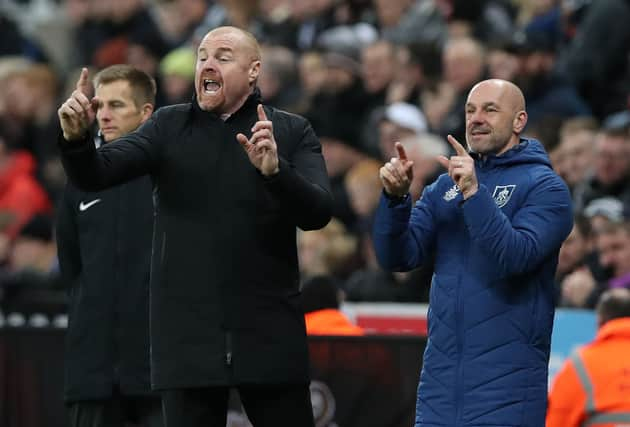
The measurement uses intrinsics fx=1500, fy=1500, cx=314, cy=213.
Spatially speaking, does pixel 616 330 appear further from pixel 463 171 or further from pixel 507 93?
pixel 463 171

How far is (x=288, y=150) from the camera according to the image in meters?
5.78

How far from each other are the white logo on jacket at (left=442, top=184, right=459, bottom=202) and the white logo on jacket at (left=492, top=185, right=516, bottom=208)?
0.57 ft

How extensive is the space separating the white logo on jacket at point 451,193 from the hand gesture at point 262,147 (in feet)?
3.11

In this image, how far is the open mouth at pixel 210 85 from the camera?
571 cm

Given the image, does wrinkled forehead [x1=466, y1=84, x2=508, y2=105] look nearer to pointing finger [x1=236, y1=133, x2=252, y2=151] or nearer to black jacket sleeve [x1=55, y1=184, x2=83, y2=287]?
pointing finger [x1=236, y1=133, x2=252, y2=151]

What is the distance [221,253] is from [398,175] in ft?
2.56

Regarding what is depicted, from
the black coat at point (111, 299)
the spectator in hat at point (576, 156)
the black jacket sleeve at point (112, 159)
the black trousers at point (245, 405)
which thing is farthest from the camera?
the spectator in hat at point (576, 156)

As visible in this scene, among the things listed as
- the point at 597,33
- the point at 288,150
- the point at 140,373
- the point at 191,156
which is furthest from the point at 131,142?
the point at 597,33

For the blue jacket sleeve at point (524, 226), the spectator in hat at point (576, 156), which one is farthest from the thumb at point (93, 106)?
the spectator in hat at point (576, 156)

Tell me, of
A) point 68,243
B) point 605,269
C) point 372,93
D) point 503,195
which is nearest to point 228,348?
point 503,195

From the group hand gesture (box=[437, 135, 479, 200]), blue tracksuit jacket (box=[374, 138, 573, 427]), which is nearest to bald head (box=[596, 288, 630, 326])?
blue tracksuit jacket (box=[374, 138, 573, 427])

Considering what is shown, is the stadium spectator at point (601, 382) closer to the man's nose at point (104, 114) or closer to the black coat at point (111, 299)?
the black coat at point (111, 299)

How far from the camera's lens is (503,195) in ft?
19.3

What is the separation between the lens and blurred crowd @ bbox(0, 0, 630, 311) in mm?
10336
